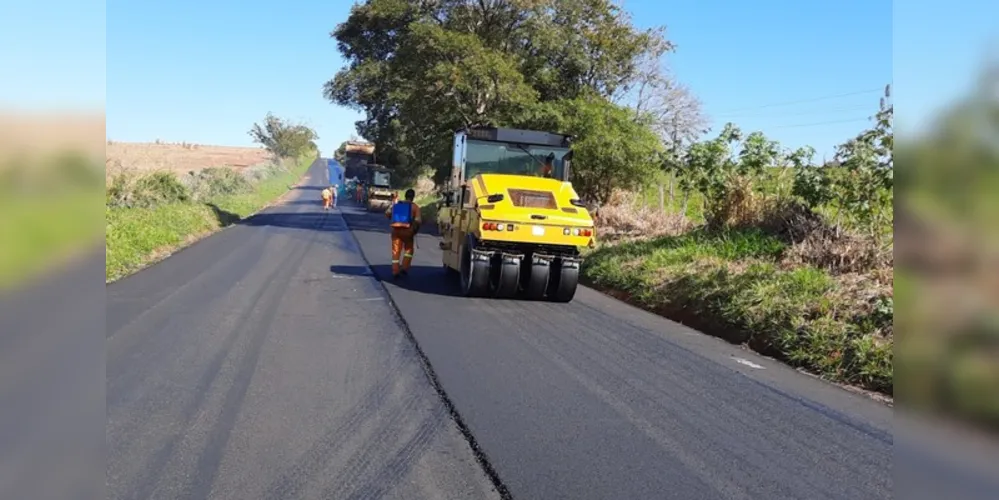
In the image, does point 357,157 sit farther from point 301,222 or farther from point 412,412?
point 412,412

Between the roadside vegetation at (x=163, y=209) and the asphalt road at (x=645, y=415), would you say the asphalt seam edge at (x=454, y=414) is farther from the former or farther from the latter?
the roadside vegetation at (x=163, y=209)

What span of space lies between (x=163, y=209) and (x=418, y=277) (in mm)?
12693

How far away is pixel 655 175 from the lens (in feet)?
82.9

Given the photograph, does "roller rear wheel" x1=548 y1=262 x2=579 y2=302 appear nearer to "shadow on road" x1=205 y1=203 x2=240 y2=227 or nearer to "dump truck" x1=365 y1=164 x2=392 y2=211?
"shadow on road" x1=205 y1=203 x2=240 y2=227

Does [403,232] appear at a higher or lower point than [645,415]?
higher

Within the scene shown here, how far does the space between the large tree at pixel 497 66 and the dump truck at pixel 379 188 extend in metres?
11.7

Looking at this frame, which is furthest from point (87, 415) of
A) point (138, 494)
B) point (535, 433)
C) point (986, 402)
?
point (535, 433)

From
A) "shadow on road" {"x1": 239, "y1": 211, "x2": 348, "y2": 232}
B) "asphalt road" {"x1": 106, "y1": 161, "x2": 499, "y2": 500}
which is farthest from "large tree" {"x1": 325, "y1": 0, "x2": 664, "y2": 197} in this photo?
"asphalt road" {"x1": 106, "y1": 161, "x2": 499, "y2": 500}

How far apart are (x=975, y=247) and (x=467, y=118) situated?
24840mm

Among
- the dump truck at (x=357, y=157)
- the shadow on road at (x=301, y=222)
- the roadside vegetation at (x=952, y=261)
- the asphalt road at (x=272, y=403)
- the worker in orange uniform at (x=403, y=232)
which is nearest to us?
the roadside vegetation at (x=952, y=261)

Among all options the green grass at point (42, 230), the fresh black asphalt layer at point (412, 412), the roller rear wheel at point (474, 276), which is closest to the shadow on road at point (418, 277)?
the roller rear wheel at point (474, 276)

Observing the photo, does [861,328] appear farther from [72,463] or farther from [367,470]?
[72,463]

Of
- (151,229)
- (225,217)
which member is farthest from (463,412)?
(225,217)

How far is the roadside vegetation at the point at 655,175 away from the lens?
957 cm
